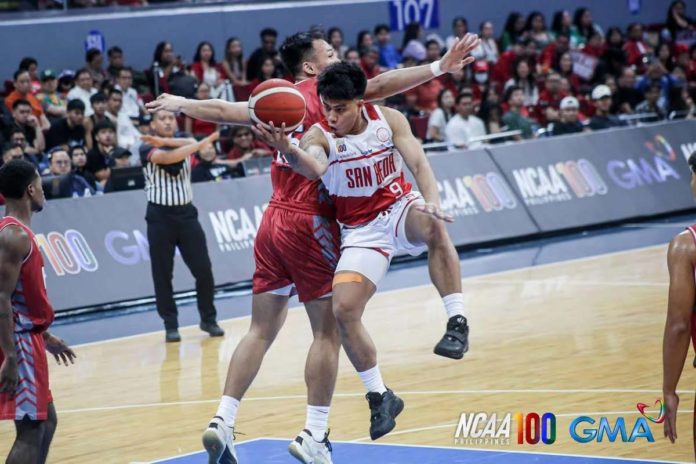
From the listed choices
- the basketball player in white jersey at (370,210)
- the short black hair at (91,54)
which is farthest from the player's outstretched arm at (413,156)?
the short black hair at (91,54)

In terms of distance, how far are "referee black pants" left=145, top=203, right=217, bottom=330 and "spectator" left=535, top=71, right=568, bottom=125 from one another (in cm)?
952

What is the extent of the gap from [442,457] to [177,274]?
7695mm

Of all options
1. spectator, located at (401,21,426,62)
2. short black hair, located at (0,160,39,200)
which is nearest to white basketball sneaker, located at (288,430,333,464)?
short black hair, located at (0,160,39,200)

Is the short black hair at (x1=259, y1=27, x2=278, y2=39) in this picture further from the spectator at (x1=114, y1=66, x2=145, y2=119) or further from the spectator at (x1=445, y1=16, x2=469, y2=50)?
the spectator at (x1=445, y1=16, x2=469, y2=50)

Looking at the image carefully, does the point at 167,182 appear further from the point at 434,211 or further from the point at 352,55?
the point at 352,55

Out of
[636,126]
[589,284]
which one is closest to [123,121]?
[589,284]

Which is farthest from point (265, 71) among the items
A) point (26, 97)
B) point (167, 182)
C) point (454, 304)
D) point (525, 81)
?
point (454, 304)

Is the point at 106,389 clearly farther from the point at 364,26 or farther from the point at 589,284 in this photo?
the point at 364,26

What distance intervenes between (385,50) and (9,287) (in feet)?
52.4

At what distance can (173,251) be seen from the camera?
1267cm

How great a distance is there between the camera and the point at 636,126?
19672 millimetres

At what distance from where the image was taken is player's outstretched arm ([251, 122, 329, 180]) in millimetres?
6570

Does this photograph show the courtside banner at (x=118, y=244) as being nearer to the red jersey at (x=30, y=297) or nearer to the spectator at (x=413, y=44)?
the spectator at (x=413, y=44)

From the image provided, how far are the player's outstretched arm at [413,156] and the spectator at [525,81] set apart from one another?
46.5 ft
